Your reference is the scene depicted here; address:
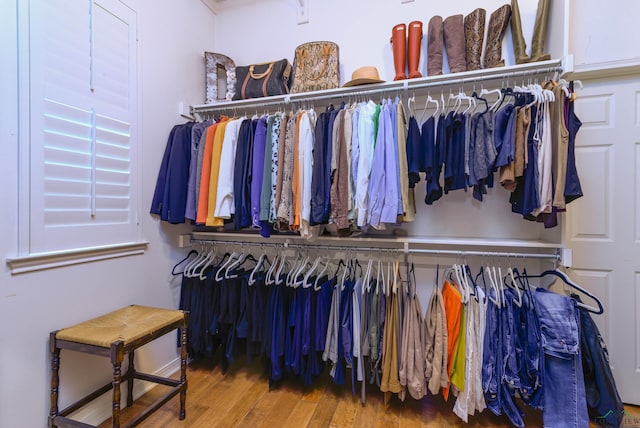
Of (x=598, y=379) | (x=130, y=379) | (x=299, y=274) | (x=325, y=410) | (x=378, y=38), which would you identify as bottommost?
(x=325, y=410)

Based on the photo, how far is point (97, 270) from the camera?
5.08 feet

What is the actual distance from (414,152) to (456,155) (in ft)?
0.76

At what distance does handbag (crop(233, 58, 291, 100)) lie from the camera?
2066 mm

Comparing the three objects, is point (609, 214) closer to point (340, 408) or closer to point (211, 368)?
point (340, 408)

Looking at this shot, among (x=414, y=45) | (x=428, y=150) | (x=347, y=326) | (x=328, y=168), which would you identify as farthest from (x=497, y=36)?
(x=347, y=326)

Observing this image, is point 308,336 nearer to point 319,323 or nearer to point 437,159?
point 319,323

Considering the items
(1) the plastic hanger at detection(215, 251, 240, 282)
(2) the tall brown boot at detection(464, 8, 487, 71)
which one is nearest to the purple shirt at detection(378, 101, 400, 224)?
(2) the tall brown boot at detection(464, 8, 487, 71)

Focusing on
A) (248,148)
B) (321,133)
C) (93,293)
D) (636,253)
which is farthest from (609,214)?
(93,293)

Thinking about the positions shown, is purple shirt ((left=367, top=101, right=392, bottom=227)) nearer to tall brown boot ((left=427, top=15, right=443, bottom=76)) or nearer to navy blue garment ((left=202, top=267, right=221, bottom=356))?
tall brown boot ((left=427, top=15, right=443, bottom=76))

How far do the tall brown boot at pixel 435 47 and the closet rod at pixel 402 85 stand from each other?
0.14 metres

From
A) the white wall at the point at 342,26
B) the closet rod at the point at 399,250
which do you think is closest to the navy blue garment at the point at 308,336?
the closet rod at the point at 399,250

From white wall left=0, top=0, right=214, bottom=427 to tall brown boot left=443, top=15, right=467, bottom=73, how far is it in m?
1.86

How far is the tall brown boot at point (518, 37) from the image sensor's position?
5.51 ft

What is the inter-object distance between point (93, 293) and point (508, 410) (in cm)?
227
